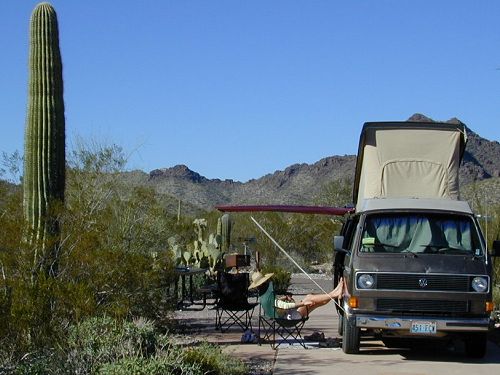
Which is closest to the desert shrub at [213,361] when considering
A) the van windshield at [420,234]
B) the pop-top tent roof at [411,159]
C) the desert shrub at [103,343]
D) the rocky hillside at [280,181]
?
the desert shrub at [103,343]

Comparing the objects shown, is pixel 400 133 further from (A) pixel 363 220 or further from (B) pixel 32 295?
(B) pixel 32 295

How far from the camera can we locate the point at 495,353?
12141 millimetres

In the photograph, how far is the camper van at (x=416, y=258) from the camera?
35.7 ft

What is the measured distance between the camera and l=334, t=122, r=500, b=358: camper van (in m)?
10.9

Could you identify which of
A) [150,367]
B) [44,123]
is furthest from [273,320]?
[150,367]

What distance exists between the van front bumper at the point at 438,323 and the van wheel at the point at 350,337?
0.28 meters

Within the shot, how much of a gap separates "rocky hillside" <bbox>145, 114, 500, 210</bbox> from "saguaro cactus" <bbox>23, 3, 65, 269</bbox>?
51.6 meters

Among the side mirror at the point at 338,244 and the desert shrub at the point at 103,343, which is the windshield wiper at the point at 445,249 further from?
the desert shrub at the point at 103,343

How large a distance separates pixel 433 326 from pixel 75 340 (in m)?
4.75

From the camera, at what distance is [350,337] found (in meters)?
11.3

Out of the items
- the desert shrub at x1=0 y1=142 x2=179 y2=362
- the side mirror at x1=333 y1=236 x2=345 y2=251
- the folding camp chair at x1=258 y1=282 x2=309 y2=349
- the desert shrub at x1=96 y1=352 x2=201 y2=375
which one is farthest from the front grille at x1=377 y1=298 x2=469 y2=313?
the desert shrub at x1=96 y1=352 x2=201 y2=375

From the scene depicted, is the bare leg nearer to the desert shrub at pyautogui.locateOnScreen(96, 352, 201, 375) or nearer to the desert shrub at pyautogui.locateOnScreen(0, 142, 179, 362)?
the desert shrub at pyautogui.locateOnScreen(0, 142, 179, 362)

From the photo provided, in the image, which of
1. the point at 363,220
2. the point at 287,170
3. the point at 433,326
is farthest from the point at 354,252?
the point at 287,170

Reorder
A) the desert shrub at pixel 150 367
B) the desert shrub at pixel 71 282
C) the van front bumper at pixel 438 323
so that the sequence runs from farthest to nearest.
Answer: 1. the van front bumper at pixel 438 323
2. the desert shrub at pixel 71 282
3. the desert shrub at pixel 150 367
